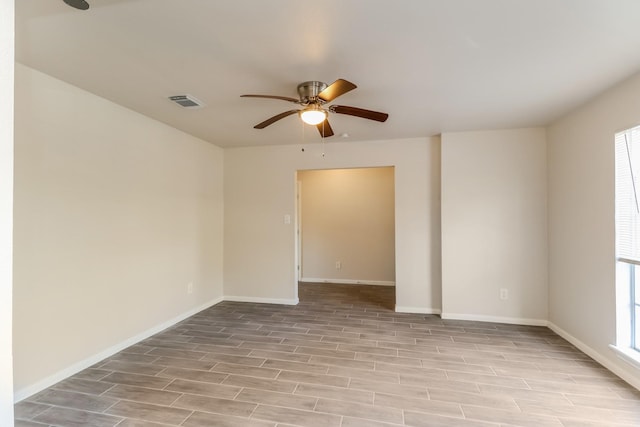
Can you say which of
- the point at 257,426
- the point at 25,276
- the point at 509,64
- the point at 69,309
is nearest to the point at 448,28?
the point at 509,64

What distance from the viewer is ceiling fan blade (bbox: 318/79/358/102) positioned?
1894mm

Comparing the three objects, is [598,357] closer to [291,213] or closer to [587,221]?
[587,221]

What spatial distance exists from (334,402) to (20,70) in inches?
125

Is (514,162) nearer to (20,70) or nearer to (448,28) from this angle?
(448,28)

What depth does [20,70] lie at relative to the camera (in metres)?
2.09

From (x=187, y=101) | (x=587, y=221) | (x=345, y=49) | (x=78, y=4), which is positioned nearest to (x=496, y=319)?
(x=587, y=221)

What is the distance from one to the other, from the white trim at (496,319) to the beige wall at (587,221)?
0.49 ft

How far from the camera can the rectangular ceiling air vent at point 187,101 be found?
2652 mm

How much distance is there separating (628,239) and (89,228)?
442cm

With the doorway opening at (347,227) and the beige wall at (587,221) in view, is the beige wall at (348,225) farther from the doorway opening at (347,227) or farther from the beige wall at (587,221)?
the beige wall at (587,221)

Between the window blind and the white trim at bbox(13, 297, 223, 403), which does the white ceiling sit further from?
the white trim at bbox(13, 297, 223, 403)
